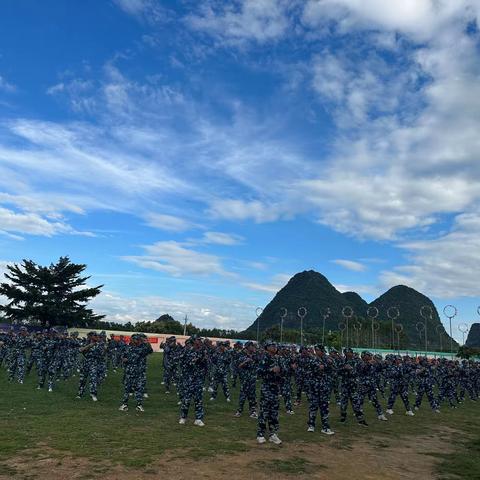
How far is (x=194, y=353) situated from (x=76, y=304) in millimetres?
44437

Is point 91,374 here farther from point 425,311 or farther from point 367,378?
point 425,311

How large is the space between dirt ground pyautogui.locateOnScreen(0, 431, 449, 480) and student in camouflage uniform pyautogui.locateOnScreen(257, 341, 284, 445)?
0.49 metres

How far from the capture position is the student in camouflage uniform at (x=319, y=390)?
12.0m

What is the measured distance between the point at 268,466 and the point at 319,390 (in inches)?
170

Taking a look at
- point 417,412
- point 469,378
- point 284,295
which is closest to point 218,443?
point 417,412

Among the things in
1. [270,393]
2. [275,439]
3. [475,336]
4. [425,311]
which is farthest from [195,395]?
[475,336]

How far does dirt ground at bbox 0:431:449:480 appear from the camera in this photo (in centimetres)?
725

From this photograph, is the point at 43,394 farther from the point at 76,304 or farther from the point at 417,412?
the point at 76,304

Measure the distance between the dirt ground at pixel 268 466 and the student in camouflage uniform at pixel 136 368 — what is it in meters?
5.58

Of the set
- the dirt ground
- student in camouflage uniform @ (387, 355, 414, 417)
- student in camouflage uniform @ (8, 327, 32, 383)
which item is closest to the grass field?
the dirt ground

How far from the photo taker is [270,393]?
1049cm

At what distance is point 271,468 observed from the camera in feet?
26.6

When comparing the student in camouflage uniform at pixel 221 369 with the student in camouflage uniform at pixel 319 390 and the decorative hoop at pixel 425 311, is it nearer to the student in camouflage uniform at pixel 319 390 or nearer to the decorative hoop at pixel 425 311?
the student in camouflage uniform at pixel 319 390

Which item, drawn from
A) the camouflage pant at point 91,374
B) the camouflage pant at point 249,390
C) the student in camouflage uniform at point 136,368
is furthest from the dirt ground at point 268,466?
the camouflage pant at point 91,374
